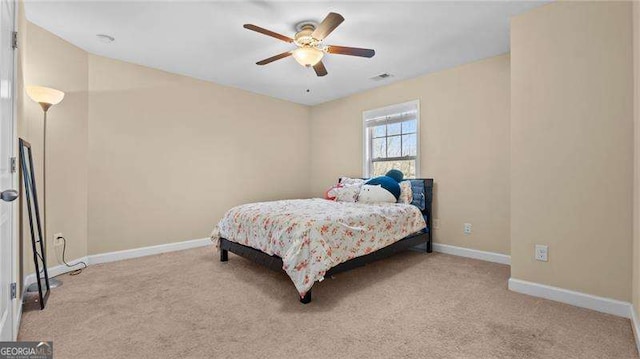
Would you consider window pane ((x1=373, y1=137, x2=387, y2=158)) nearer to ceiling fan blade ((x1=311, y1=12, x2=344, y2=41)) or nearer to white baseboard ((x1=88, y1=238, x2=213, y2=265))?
ceiling fan blade ((x1=311, y1=12, x2=344, y2=41))

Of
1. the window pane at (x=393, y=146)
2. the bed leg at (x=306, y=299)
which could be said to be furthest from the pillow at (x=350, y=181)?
the bed leg at (x=306, y=299)

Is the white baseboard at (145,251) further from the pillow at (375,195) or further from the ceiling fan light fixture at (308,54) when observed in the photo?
the ceiling fan light fixture at (308,54)

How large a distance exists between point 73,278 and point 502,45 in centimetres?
504

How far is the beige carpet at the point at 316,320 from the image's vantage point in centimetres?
168

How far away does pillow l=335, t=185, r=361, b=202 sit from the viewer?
154 inches

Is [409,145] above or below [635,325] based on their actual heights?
above

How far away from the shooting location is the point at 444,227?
3838 millimetres

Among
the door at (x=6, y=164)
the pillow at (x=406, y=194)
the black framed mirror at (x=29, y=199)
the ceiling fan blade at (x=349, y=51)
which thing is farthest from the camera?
the pillow at (x=406, y=194)

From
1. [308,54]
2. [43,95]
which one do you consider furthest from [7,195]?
[308,54]

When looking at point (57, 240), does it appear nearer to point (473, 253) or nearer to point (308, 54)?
point (308, 54)

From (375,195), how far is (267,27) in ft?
7.48

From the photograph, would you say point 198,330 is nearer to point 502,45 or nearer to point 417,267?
point 417,267

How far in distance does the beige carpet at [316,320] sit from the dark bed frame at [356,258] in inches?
7.7

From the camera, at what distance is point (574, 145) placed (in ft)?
7.38
